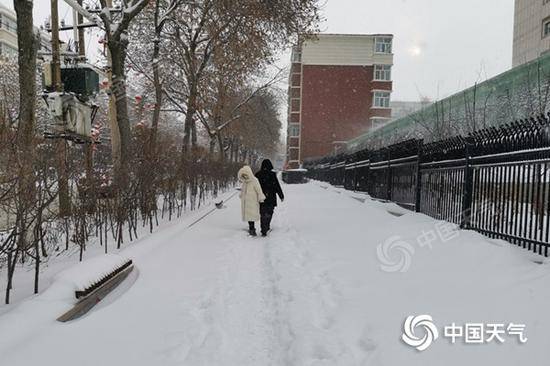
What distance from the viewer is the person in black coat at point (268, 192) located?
30.0ft

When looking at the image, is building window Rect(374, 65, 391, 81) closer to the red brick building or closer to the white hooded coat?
the red brick building

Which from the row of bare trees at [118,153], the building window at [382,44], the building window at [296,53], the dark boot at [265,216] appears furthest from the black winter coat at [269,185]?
the building window at [382,44]

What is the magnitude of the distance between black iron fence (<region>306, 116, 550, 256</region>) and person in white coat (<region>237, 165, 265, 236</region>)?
11.5ft

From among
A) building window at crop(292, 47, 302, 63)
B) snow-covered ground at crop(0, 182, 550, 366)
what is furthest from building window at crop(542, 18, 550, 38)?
snow-covered ground at crop(0, 182, 550, 366)

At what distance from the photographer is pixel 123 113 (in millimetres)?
11414

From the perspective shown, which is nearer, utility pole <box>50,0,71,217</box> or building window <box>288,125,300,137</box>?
utility pole <box>50,0,71,217</box>

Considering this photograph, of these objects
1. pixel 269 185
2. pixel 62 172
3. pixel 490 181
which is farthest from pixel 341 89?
pixel 62 172

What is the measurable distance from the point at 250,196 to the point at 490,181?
493 centimetres

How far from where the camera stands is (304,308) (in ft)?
14.1

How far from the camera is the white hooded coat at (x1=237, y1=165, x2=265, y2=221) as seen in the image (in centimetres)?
912

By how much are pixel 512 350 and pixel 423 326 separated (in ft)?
2.51

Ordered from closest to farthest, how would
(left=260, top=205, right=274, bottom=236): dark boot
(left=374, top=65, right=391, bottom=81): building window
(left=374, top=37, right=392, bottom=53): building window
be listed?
(left=260, top=205, right=274, bottom=236): dark boot, (left=374, top=37, right=392, bottom=53): building window, (left=374, top=65, right=391, bottom=81): building window

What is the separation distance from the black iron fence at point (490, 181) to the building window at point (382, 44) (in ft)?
152

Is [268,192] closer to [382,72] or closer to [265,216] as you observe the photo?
[265,216]
